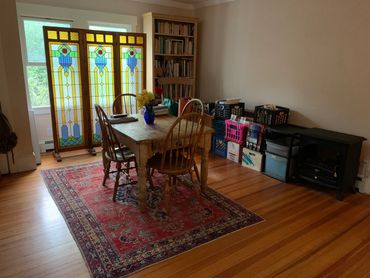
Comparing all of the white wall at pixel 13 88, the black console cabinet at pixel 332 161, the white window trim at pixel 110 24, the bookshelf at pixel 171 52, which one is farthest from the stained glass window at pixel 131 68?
the black console cabinet at pixel 332 161

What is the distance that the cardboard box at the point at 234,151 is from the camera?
13.1 feet

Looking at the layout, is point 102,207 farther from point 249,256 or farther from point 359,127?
point 359,127

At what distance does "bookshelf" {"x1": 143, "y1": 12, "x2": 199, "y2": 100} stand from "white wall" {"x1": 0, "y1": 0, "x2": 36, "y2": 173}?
194cm

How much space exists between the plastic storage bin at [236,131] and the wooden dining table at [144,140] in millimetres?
1126

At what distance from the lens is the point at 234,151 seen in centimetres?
404

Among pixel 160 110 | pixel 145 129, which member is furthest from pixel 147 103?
pixel 160 110

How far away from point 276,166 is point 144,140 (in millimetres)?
1849

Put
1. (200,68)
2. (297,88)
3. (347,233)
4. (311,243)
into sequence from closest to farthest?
1. (311,243)
2. (347,233)
3. (297,88)
4. (200,68)

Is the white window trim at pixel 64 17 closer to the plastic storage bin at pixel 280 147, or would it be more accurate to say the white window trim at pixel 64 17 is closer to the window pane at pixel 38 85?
the window pane at pixel 38 85

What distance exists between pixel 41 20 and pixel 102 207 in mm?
2833

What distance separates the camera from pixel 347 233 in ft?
7.82

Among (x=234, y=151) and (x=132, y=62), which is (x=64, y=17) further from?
(x=234, y=151)

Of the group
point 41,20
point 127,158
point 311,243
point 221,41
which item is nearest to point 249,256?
point 311,243

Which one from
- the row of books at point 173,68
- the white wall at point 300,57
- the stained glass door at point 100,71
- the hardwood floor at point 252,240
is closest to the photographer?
the hardwood floor at point 252,240
